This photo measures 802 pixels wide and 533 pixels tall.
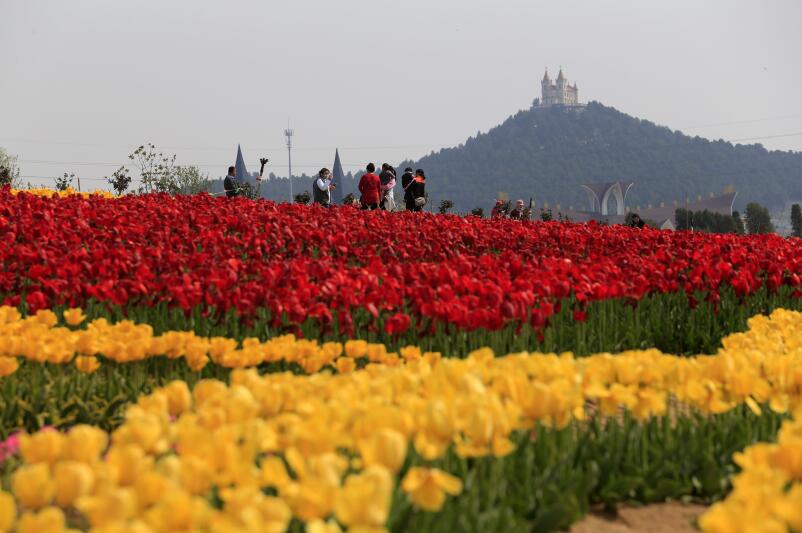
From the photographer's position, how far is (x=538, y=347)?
6875 millimetres

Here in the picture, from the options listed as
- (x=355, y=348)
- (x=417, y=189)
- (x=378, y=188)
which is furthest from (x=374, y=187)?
(x=355, y=348)

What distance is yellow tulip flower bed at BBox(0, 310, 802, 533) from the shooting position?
252 centimetres

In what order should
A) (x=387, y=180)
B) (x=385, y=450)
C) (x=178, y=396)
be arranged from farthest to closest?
1. (x=387, y=180)
2. (x=178, y=396)
3. (x=385, y=450)

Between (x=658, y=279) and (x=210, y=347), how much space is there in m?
5.52

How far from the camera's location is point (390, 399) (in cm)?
369

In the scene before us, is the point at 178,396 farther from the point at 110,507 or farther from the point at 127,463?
the point at 110,507

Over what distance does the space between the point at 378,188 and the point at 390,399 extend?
1884 cm

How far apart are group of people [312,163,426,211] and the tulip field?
11735mm

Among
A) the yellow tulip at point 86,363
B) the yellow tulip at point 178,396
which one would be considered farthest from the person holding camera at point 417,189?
the yellow tulip at point 178,396

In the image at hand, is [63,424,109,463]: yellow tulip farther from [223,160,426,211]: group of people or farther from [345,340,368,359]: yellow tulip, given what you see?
[223,160,426,211]: group of people

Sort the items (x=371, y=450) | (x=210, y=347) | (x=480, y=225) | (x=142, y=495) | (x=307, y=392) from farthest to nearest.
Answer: (x=480, y=225)
(x=210, y=347)
(x=307, y=392)
(x=371, y=450)
(x=142, y=495)

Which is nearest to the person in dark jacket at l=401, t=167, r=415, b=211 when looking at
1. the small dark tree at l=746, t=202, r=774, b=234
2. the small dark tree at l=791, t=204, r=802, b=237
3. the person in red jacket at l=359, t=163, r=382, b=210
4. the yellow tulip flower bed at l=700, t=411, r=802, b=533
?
the person in red jacket at l=359, t=163, r=382, b=210

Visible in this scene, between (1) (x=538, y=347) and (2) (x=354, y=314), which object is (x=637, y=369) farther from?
(2) (x=354, y=314)

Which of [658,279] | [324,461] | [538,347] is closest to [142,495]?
[324,461]
